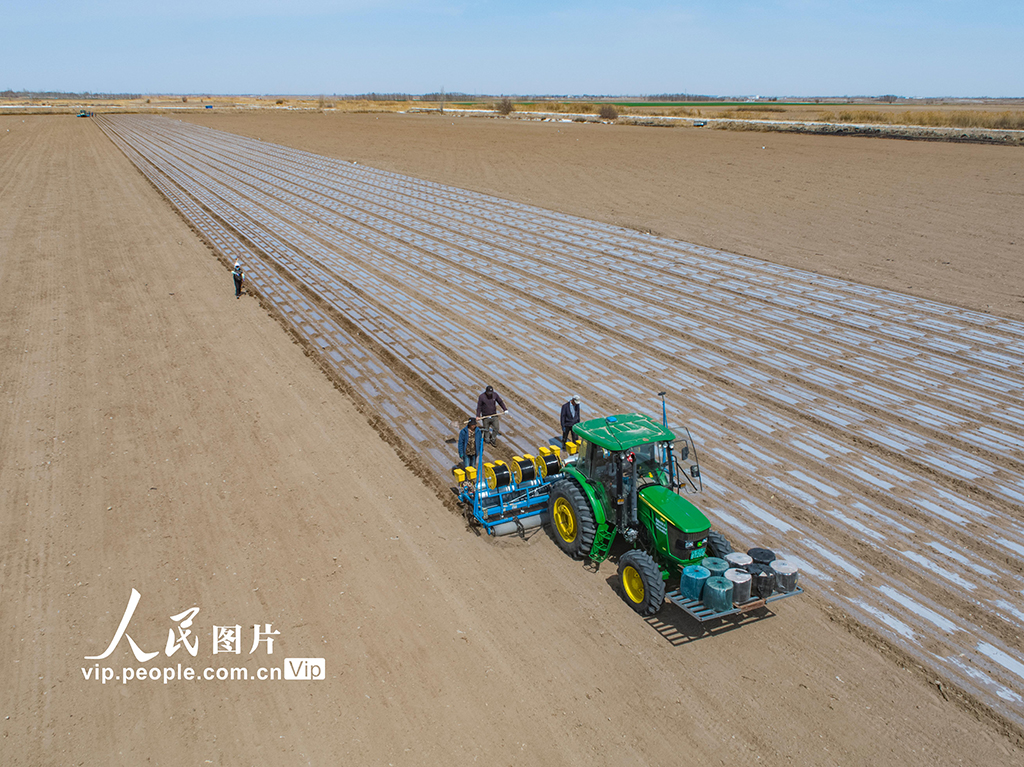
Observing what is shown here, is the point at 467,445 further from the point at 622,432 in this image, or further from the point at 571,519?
the point at 622,432

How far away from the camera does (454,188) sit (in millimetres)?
36531

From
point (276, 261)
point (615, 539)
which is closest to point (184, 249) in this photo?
point (276, 261)

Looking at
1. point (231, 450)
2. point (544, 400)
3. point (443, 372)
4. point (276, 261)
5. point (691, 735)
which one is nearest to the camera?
point (691, 735)

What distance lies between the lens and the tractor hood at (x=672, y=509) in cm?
694

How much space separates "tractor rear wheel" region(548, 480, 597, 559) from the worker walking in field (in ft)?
5.67

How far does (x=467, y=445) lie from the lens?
1078 centimetres

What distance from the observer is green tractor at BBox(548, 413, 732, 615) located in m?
7.01

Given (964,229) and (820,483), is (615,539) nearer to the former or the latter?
(820,483)

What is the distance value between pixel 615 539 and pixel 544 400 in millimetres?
4644

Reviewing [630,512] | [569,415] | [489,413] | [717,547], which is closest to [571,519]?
[630,512]

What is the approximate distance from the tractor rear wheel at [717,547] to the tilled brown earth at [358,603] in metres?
0.81

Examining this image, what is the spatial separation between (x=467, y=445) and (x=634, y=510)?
3.92 meters

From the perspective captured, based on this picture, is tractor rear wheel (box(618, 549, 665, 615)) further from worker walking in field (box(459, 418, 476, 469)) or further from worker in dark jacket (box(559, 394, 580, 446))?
worker walking in field (box(459, 418, 476, 469))

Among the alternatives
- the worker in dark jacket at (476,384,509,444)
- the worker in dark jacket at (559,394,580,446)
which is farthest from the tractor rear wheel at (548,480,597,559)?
the worker in dark jacket at (476,384,509,444)
